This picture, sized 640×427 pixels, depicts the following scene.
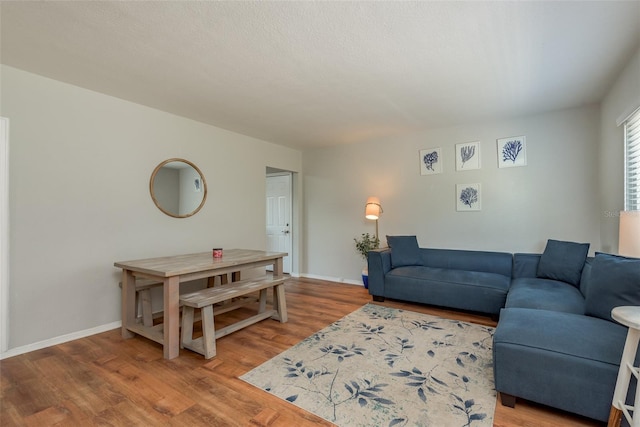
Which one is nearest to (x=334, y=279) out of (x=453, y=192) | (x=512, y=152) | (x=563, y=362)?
(x=453, y=192)

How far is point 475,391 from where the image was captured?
1.82 metres

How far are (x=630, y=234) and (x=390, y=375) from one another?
6.00ft

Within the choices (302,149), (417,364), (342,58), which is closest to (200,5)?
(342,58)

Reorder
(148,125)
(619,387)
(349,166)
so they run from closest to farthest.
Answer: (619,387) → (148,125) → (349,166)

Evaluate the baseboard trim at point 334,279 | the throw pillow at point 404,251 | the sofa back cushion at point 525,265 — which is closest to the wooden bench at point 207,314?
the throw pillow at point 404,251

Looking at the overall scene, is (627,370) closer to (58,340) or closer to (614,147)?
(614,147)

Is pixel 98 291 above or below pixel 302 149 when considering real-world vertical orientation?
below

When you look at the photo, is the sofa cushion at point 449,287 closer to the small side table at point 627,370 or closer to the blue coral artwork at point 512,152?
the blue coral artwork at point 512,152

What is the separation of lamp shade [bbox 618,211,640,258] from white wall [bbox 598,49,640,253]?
1.03 metres

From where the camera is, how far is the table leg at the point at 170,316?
225 cm

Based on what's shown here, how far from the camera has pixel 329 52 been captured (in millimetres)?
2125

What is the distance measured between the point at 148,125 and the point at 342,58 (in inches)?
94.0

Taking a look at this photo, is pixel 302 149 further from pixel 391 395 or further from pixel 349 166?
pixel 391 395

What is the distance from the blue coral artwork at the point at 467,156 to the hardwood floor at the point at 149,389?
9.89 ft
